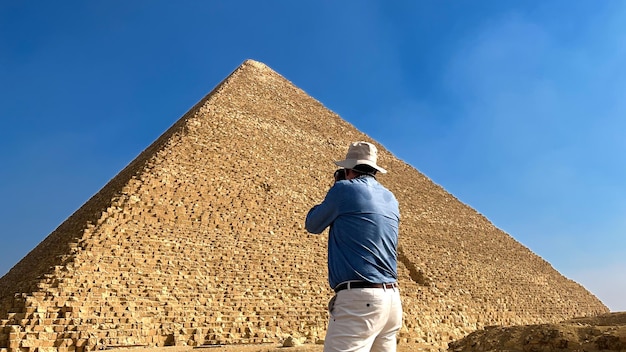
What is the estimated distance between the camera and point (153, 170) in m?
18.9

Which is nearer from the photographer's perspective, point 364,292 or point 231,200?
point 364,292

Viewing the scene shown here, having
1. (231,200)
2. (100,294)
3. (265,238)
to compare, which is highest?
(231,200)

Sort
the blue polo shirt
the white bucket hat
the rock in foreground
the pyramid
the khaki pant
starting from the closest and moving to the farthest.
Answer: the khaki pant < the blue polo shirt < the white bucket hat < the rock in foreground < the pyramid

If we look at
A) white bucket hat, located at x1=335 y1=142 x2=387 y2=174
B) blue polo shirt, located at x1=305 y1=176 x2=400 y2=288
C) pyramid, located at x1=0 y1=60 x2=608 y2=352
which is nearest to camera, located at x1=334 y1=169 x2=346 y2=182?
white bucket hat, located at x1=335 y1=142 x2=387 y2=174

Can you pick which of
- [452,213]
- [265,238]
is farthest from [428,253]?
[265,238]

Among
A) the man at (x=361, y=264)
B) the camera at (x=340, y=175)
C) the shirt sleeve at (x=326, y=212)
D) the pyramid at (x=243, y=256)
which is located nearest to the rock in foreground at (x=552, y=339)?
the man at (x=361, y=264)

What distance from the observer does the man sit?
296 cm

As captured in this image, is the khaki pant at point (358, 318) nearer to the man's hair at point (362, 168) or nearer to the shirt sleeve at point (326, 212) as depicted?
the shirt sleeve at point (326, 212)

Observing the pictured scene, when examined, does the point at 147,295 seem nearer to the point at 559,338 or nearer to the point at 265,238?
the point at 265,238

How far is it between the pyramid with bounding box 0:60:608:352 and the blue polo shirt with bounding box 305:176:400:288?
31.2ft

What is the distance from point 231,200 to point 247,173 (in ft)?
8.06

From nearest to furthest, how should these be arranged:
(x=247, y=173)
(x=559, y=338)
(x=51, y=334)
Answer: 1. (x=559, y=338)
2. (x=51, y=334)
3. (x=247, y=173)

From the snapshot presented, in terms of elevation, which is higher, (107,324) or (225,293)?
(225,293)

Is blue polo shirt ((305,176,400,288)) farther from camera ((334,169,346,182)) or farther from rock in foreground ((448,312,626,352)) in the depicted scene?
rock in foreground ((448,312,626,352))
